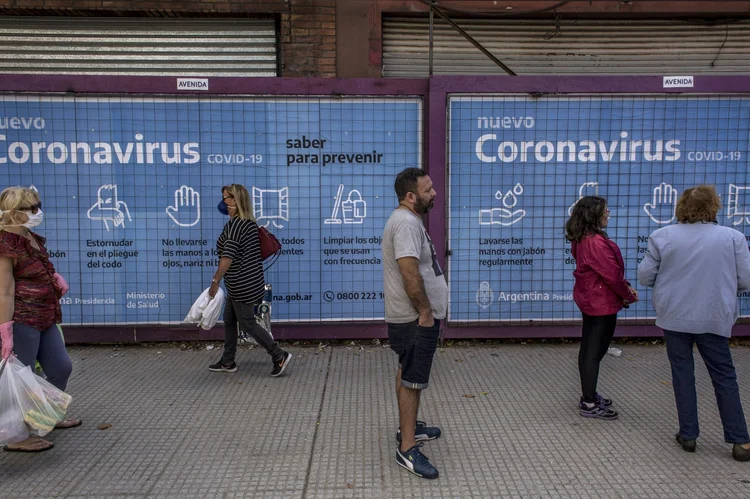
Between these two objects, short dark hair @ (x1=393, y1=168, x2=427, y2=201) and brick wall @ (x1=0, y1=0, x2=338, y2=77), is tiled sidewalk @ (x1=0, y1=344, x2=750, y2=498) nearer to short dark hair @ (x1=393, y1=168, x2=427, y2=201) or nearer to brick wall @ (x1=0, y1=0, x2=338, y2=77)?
short dark hair @ (x1=393, y1=168, x2=427, y2=201)

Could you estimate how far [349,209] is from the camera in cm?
625

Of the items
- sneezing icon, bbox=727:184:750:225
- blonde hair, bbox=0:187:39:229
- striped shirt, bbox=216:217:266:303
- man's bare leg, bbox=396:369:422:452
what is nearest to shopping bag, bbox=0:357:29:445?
blonde hair, bbox=0:187:39:229

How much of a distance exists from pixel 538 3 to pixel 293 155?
4007 millimetres

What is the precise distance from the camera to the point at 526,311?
6.32m

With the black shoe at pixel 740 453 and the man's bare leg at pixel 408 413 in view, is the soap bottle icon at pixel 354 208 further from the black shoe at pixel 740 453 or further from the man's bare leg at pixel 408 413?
the black shoe at pixel 740 453

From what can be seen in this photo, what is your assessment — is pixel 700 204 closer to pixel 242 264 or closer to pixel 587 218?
pixel 587 218

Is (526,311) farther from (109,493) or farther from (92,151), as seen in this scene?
(92,151)

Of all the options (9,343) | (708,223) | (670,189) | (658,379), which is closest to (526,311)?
(658,379)

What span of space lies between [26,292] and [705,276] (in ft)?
14.6

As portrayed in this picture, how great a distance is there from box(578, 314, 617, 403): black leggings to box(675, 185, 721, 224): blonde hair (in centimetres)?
95

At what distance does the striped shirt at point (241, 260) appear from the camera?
5.09 m

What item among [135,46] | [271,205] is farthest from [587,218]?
[135,46]

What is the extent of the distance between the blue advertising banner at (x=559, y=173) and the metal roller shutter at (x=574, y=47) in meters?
1.90

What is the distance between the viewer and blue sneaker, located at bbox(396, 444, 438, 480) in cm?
348
